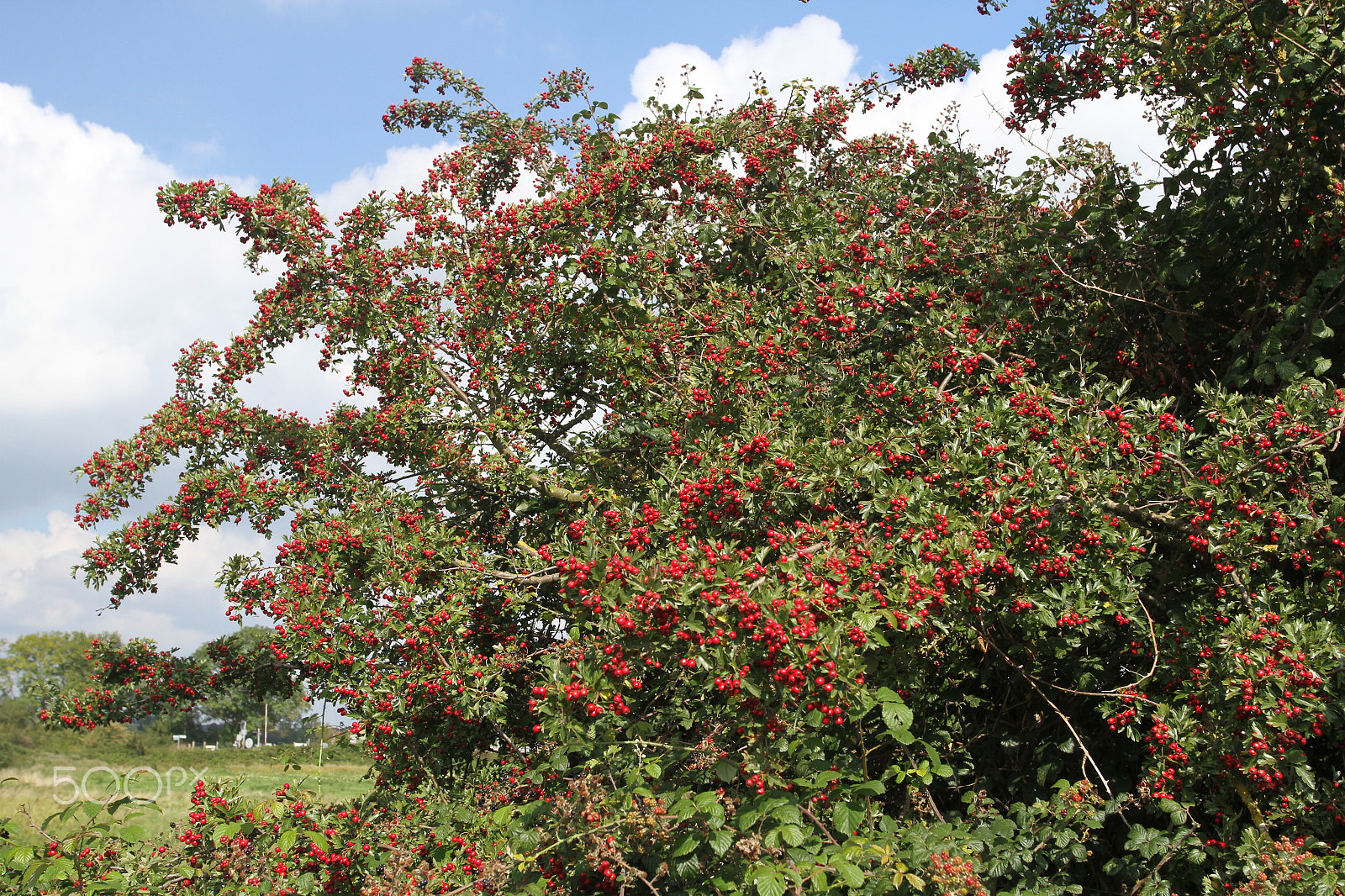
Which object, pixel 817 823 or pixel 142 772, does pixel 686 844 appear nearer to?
pixel 817 823

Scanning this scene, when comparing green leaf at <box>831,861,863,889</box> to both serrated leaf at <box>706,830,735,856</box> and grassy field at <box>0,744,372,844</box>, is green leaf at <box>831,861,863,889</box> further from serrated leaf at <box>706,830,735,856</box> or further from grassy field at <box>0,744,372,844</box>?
grassy field at <box>0,744,372,844</box>

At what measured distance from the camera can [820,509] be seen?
4805mm

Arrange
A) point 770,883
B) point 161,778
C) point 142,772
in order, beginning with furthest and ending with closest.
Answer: point 161,778, point 142,772, point 770,883

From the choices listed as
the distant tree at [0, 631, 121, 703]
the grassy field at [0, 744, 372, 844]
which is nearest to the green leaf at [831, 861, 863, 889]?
the grassy field at [0, 744, 372, 844]

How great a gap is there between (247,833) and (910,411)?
178 inches

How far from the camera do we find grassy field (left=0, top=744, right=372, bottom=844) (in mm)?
4625

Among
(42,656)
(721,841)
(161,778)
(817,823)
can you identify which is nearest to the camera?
(721,841)

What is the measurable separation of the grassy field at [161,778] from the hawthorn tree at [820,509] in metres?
0.43

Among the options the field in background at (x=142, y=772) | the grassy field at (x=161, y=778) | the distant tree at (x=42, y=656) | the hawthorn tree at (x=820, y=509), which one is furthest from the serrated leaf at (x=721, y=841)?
the distant tree at (x=42, y=656)

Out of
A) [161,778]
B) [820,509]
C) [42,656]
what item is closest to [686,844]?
[820,509]

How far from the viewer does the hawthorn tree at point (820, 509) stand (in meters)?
3.83

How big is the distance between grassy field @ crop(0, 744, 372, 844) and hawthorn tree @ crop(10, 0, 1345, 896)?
1.40 feet

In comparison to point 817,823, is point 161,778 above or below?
above

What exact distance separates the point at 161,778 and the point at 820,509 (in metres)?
4.28
